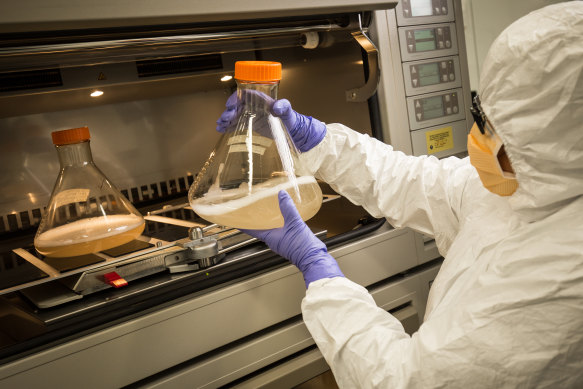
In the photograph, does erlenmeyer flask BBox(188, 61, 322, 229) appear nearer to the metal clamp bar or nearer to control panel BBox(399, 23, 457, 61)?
the metal clamp bar

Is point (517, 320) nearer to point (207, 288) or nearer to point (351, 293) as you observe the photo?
point (351, 293)

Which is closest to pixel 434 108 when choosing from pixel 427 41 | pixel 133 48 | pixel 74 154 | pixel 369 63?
pixel 427 41

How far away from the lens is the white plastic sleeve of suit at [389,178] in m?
1.24

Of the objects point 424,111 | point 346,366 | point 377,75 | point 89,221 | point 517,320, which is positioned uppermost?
point 377,75

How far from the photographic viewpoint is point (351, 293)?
0.96 meters

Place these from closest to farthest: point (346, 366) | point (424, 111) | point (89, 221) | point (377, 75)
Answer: point (346, 366) → point (89, 221) → point (377, 75) → point (424, 111)

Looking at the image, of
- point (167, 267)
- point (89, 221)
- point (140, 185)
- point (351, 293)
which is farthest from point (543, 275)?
point (140, 185)

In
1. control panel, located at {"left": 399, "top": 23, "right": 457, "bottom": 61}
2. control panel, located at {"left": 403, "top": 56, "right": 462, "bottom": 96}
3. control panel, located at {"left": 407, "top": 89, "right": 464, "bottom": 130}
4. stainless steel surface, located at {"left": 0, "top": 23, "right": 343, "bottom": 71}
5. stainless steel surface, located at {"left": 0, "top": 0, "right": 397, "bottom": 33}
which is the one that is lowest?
control panel, located at {"left": 407, "top": 89, "right": 464, "bottom": 130}

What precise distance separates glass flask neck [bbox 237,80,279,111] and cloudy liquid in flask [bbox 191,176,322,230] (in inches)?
7.1

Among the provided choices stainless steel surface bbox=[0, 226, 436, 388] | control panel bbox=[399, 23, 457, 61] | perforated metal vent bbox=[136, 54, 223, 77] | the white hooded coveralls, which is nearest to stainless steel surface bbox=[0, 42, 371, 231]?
perforated metal vent bbox=[136, 54, 223, 77]

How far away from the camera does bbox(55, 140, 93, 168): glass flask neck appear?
43.1 inches

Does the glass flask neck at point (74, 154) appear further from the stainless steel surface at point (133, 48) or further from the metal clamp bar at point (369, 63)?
the metal clamp bar at point (369, 63)

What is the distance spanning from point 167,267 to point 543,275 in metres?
0.73

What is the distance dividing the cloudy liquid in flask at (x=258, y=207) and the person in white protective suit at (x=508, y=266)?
4cm
